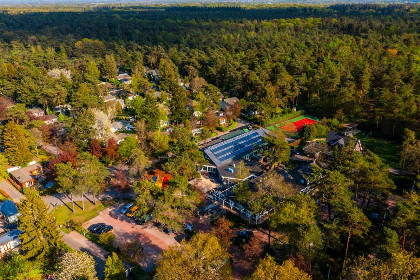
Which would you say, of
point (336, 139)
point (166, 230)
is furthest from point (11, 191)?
point (336, 139)

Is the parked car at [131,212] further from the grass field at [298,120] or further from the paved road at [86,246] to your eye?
the grass field at [298,120]

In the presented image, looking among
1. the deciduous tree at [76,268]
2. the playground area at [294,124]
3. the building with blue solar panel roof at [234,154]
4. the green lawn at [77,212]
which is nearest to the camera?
the deciduous tree at [76,268]

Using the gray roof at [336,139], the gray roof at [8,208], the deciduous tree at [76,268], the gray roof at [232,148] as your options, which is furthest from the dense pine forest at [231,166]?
the gray roof at [232,148]

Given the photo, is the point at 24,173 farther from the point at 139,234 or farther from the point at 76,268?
the point at 76,268

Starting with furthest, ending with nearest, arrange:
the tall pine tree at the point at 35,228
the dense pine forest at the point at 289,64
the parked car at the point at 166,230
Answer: the dense pine forest at the point at 289,64 → the parked car at the point at 166,230 → the tall pine tree at the point at 35,228

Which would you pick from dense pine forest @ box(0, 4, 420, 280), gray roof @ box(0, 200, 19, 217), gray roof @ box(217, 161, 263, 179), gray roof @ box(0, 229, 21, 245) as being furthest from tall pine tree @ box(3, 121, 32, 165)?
gray roof @ box(217, 161, 263, 179)

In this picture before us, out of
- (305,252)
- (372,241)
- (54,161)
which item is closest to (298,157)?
(372,241)
